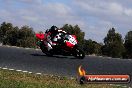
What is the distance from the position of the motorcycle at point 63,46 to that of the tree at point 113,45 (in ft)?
104

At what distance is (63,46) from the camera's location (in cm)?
2291

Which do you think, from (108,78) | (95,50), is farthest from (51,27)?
(95,50)

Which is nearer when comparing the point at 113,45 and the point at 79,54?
the point at 79,54

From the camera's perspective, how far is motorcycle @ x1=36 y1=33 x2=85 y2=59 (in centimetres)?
2280

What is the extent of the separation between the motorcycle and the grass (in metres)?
7.21

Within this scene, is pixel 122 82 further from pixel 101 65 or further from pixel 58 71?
pixel 101 65

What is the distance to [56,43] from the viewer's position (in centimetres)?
2298

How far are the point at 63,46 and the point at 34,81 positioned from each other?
343 inches

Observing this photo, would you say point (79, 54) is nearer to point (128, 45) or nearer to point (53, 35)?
point (53, 35)

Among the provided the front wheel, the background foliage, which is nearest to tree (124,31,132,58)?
the background foliage

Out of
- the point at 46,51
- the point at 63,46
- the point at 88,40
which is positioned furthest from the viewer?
the point at 88,40

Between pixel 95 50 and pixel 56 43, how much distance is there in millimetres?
36231

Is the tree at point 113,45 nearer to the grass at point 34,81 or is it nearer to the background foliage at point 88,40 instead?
the background foliage at point 88,40

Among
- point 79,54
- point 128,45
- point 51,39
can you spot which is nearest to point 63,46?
point 51,39
